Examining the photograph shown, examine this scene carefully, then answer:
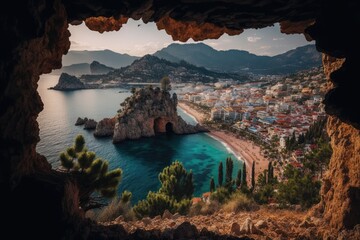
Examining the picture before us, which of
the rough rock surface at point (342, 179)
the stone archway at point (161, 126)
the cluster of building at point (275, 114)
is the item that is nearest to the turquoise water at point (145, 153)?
the stone archway at point (161, 126)

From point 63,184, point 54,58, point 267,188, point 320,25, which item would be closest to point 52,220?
point 63,184

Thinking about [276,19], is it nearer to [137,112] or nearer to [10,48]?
[10,48]

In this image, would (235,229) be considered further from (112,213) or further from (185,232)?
(112,213)

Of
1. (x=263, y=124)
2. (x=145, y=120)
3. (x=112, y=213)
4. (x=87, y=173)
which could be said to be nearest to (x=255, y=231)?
(x=87, y=173)

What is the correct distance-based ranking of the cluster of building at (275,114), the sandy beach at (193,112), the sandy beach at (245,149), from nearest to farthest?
the sandy beach at (245,149) → the cluster of building at (275,114) → the sandy beach at (193,112)

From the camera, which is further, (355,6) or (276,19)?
(276,19)

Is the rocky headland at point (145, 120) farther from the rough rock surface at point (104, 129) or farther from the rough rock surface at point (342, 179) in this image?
the rough rock surface at point (342, 179)

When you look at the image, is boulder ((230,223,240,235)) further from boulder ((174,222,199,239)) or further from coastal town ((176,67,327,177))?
coastal town ((176,67,327,177))
